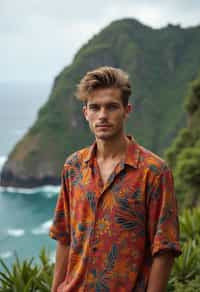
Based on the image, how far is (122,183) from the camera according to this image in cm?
202

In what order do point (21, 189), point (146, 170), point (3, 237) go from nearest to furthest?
point (146, 170)
point (3, 237)
point (21, 189)

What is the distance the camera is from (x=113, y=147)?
84.4 inches

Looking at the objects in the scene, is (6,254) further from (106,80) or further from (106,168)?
(106,80)

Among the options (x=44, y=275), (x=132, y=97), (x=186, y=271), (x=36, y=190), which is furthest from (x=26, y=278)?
(x=132, y=97)

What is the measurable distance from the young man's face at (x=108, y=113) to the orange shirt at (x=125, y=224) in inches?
4.9

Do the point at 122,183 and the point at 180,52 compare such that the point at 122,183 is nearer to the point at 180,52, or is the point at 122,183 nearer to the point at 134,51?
the point at 134,51

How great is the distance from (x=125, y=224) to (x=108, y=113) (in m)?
0.49

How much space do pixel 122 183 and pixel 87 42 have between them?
309 ft

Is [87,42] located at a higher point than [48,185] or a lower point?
higher

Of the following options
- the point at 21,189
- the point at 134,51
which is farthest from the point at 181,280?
the point at 134,51

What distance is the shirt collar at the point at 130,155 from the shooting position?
2045 millimetres

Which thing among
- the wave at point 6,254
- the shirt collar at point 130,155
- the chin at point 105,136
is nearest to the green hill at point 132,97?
the wave at point 6,254

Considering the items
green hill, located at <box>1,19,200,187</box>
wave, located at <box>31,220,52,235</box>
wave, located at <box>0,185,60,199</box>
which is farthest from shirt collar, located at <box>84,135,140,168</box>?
green hill, located at <box>1,19,200,187</box>

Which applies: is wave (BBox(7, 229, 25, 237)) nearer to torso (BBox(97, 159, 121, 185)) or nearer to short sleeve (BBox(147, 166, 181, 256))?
torso (BBox(97, 159, 121, 185))
